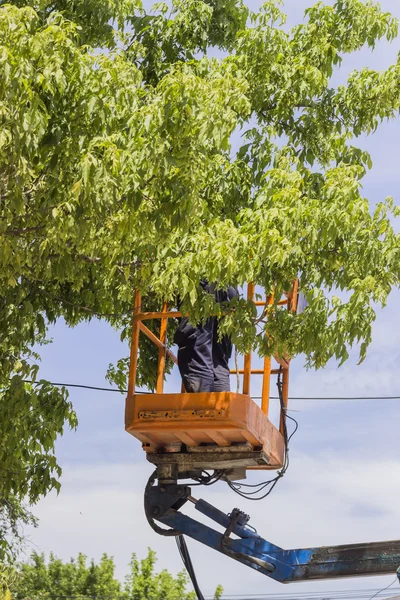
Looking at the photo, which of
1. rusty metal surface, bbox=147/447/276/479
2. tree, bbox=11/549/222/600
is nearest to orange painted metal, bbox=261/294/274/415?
rusty metal surface, bbox=147/447/276/479

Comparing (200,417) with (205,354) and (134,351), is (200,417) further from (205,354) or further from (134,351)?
(134,351)

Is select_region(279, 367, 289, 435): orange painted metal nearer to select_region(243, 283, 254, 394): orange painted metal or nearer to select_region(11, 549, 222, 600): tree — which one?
select_region(243, 283, 254, 394): orange painted metal

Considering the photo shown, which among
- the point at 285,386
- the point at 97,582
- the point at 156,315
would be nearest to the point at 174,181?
the point at 156,315

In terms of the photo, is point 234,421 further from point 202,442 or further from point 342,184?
point 342,184

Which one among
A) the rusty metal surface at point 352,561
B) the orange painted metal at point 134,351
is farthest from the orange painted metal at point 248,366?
the rusty metal surface at point 352,561

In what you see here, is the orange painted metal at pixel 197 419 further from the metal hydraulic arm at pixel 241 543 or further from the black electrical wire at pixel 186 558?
the black electrical wire at pixel 186 558

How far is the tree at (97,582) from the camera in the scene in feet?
149

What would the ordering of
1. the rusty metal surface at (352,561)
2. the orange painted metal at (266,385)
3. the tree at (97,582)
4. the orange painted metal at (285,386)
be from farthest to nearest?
1. the tree at (97,582)
2. the orange painted metal at (285,386)
3. the orange painted metal at (266,385)
4. the rusty metal surface at (352,561)

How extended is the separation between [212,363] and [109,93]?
118 inches

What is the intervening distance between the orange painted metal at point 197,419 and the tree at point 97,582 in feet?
117

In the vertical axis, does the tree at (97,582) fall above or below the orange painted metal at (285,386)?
above

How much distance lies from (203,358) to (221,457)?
1.01 m

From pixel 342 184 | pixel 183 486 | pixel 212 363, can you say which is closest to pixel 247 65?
pixel 342 184

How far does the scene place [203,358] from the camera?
10938 millimetres
